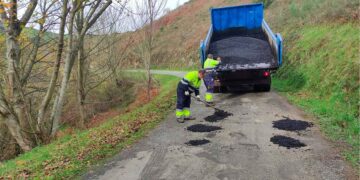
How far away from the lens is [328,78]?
9.55 m

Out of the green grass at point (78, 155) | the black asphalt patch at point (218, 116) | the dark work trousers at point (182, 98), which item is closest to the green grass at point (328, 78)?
the black asphalt patch at point (218, 116)

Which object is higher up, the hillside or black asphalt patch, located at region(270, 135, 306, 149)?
the hillside

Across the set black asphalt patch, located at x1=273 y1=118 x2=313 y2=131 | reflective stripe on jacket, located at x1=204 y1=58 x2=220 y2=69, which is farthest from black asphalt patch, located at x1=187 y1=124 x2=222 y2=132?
reflective stripe on jacket, located at x1=204 y1=58 x2=220 y2=69

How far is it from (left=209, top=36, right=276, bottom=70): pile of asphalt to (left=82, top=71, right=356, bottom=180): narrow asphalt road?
9.00ft

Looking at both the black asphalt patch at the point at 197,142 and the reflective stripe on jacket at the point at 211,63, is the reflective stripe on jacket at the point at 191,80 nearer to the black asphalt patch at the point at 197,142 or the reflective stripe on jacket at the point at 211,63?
the reflective stripe on jacket at the point at 211,63

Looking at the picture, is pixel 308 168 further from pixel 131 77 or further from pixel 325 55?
pixel 131 77

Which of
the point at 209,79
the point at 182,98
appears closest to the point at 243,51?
the point at 209,79

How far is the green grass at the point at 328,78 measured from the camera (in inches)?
272

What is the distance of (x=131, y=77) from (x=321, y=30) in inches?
617

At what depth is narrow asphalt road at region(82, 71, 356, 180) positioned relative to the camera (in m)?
4.91

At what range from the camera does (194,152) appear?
5965 millimetres

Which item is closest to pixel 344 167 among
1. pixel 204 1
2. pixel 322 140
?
pixel 322 140

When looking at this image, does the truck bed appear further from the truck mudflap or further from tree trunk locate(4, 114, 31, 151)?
tree trunk locate(4, 114, 31, 151)

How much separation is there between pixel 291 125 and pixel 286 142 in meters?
1.14
